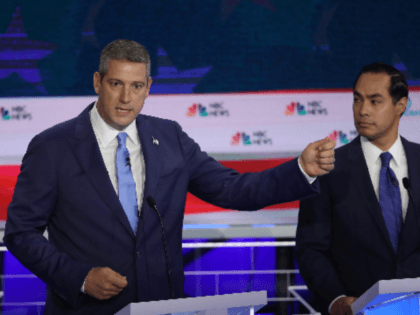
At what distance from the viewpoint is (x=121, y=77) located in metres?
1.74

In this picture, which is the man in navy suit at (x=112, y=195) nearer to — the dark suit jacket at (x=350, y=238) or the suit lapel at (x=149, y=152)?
the suit lapel at (x=149, y=152)

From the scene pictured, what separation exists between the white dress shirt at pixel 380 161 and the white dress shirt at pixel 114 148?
2.84 ft

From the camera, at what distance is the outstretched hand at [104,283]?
1.39 metres

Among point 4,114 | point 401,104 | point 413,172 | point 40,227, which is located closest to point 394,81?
point 401,104

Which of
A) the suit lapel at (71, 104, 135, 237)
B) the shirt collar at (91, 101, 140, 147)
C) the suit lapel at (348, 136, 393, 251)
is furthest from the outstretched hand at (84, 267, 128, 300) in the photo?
the suit lapel at (348, 136, 393, 251)

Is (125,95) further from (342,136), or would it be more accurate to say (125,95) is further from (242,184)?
(342,136)

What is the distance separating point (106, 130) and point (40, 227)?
381mm

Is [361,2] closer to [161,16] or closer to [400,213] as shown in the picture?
[161,16]

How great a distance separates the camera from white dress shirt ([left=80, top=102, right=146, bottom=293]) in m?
1.73

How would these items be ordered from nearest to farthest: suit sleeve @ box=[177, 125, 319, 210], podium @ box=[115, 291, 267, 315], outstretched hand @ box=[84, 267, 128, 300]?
1. podium @ box=[115, 291, 267, 315]
2. outstretched hand @ box=[84, 267, 128, 300]
3. suit sleeve @ box=[177, 125, 319, 210]

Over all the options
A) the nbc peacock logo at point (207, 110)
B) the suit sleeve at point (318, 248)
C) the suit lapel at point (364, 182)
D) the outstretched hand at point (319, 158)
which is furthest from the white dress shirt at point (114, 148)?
the nbc peacock logo at point (207, 110)

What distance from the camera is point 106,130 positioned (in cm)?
179

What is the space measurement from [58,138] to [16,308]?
1996 millimetres

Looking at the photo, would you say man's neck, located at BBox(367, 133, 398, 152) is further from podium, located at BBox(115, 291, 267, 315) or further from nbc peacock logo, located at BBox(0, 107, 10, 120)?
nbc peacock logo, located at BBox(0, 107, 10, 120)
